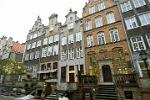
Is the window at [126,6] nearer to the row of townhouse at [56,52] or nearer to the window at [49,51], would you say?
the row of townhouse at [56,52]

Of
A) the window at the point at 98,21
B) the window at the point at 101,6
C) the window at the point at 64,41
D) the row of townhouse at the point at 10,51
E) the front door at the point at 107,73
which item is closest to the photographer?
the front door at the point at 107,73

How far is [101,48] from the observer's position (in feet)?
67.8

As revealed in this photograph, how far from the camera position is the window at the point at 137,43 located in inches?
687

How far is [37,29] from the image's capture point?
3334cm

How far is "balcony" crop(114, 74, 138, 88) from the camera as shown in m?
14.2

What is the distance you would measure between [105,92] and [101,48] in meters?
7.15

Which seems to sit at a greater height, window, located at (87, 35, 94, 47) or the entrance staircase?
window, located at (87, 35, 94, 47)

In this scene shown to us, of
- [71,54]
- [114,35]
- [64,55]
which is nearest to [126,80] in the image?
[114,35]

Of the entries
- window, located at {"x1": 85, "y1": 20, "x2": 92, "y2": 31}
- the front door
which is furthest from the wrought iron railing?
window, located at {"x1": 85, "y1": 20, "x2": 92, "y2": 31}

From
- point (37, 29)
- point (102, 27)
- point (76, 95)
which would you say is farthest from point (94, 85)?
point (37, 29)

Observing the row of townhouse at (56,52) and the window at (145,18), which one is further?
the row of townhouse at (56,52)

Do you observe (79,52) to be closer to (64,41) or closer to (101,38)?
(101,38)

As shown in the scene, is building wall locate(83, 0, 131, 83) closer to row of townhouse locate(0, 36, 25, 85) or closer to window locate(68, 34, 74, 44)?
window locate(68, 34, 74, 44)

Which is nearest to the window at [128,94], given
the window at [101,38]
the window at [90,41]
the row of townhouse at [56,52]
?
the row of townhouse at [56,52]
